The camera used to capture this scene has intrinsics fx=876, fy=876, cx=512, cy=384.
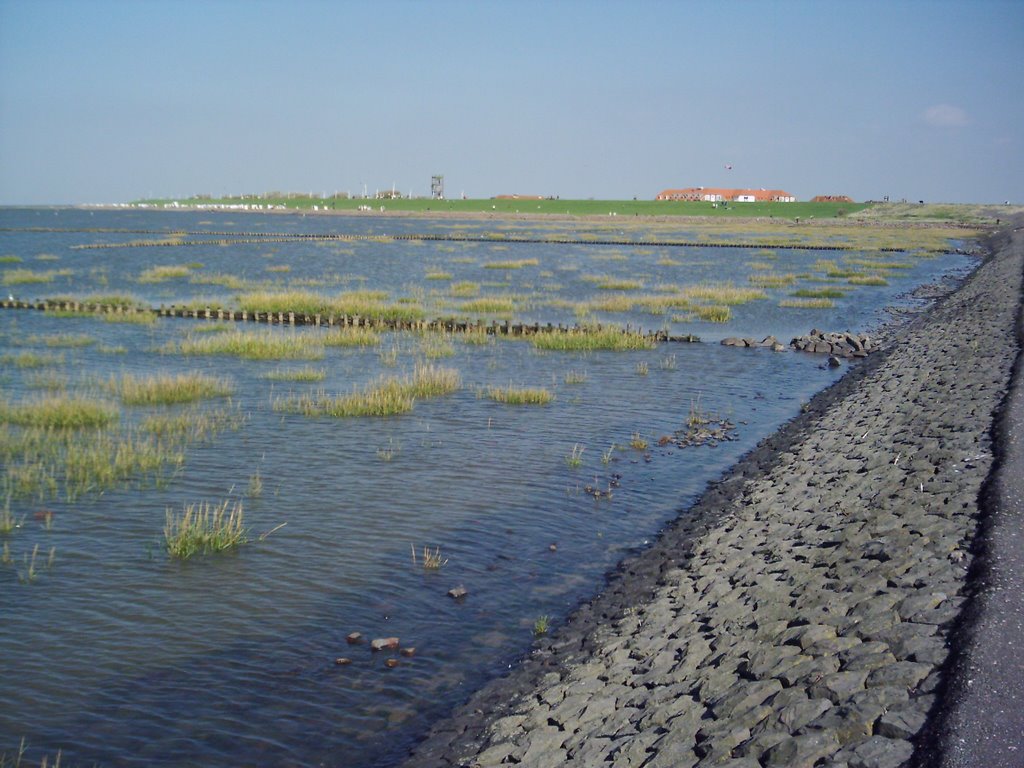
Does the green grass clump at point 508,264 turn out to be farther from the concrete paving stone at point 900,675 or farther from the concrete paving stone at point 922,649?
the concrete paving stone at point 900,675

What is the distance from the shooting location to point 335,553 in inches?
506

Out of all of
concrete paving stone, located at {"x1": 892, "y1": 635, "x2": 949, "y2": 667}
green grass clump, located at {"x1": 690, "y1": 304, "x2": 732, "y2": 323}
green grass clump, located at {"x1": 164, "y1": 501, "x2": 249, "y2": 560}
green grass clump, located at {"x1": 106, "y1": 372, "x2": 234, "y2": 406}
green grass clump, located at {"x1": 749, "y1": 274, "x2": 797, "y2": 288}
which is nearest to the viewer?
concrete paving stone, located at {"x1": 892, "y1": 635, "x2": 949, "y2": 667}

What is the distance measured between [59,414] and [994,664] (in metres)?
18.4

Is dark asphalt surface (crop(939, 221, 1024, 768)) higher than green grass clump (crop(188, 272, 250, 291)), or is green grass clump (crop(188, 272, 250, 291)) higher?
green grass clump (crop(188, 272, 250, 291))

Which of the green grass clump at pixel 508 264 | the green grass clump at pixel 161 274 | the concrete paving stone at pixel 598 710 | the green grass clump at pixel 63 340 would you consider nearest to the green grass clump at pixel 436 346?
the green grass clump at pixel 63 340

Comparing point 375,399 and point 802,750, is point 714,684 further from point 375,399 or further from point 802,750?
point 375,399

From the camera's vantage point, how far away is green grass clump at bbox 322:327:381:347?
31.8 m

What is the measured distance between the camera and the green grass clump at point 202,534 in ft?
41.2

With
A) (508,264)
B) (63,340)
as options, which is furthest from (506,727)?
(508,264)

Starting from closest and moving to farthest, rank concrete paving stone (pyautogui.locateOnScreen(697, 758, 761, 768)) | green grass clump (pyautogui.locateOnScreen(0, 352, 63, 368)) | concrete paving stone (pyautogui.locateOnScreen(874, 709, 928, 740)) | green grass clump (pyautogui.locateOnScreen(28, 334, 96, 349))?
concrete paving stone (pyautogui.locateOnScreen(874, 709, 928, 740)) → concrete paving stone (pyautogui.locateOnScreen(697, 758, 761, 768)) → green grass clump (pyautogui.locateOnScreen(0, 352, 63, 368)) → green grass clump (pyautogui.locateOnScreen(28, 334, 96, 349))

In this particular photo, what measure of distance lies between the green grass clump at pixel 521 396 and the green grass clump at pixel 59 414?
928 cm

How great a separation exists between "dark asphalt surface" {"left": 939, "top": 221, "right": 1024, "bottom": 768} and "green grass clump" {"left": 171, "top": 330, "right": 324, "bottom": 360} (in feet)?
74.5

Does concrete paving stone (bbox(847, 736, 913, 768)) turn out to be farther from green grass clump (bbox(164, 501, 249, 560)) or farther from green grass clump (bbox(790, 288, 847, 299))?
green grass clump (bbox(790, 288, 847, 299))

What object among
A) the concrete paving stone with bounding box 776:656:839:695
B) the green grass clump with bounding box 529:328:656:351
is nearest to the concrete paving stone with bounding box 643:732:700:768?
the concrete paving stone with bounding box 776:656:839:695
